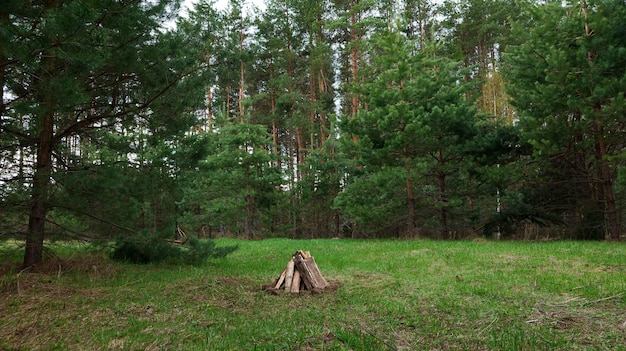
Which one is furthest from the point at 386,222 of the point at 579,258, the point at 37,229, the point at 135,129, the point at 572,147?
the point at 37,229

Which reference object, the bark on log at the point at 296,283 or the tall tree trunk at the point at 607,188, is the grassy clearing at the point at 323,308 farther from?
the tall tree trunk at the point at 607,188

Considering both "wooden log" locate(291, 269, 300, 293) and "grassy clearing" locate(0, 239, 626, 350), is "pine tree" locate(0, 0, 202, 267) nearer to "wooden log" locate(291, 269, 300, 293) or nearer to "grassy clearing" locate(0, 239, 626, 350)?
"grassy clearing" locate(0, 239, 626, 350)

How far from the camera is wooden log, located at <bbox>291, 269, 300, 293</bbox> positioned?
5756 mm

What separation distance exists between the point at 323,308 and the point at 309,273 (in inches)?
48.5

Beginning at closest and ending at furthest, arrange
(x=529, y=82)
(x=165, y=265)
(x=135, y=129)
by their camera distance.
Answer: (x=135, y=129) → (x=165, y=265) → (x=529, y=82)

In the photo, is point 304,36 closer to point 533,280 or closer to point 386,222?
point 386,222

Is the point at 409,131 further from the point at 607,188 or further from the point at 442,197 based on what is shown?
the point at 607,188

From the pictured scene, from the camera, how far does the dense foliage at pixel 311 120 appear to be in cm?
604

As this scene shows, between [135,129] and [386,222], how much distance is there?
12727 millimetres

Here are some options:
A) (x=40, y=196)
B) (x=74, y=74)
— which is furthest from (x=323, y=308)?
(x=74, y=74)

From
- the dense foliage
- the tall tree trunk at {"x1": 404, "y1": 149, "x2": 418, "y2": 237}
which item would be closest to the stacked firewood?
the dense foliage

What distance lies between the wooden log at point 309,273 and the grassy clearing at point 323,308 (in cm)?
32

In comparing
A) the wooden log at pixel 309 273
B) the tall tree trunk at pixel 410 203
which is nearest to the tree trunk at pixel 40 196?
the wooden log at pixel 309 273

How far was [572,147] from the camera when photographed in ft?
42.3
